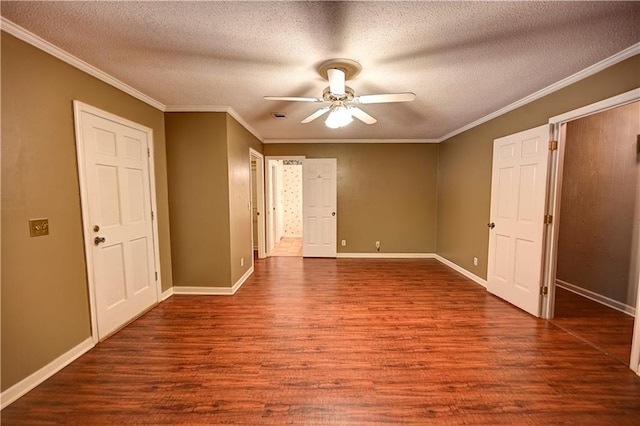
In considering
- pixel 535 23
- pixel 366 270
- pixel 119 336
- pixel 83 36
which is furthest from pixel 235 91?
pixel 366 270

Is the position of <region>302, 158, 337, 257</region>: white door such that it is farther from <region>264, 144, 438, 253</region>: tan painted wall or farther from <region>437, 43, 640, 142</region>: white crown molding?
<region>437, 43, 640, 142</region>: white crown molding

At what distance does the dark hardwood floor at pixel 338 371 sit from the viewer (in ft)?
4.96

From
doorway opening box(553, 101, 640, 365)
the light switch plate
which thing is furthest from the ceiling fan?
doorway opening box(553, 101, 640, 365)

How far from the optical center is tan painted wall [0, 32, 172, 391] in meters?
1.58

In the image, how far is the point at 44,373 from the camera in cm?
177

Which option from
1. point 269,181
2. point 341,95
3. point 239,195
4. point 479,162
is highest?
point 341,95

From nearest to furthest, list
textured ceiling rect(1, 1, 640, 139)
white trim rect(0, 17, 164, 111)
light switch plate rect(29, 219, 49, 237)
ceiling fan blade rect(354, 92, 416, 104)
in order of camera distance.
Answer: textured ceiling rect(1, 1, 640, 139)
white trim rect(0, 17, 164, 111)
light switch plate rect(29, 219, 49, 237)
ceiling fan blade rect(354, 92, 416, 104)

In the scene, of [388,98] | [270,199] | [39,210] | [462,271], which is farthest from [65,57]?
[462,271]

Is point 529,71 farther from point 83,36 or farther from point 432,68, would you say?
point 83,36

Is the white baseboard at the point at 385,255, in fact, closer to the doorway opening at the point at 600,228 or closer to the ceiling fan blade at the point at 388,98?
the doorway opening at the point at 600,228

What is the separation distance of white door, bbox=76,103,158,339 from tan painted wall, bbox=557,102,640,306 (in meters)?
5.30

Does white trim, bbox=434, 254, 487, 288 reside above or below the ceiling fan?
below

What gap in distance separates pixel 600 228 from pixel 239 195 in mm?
4663

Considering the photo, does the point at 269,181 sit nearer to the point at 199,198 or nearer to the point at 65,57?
the point at 199,198
